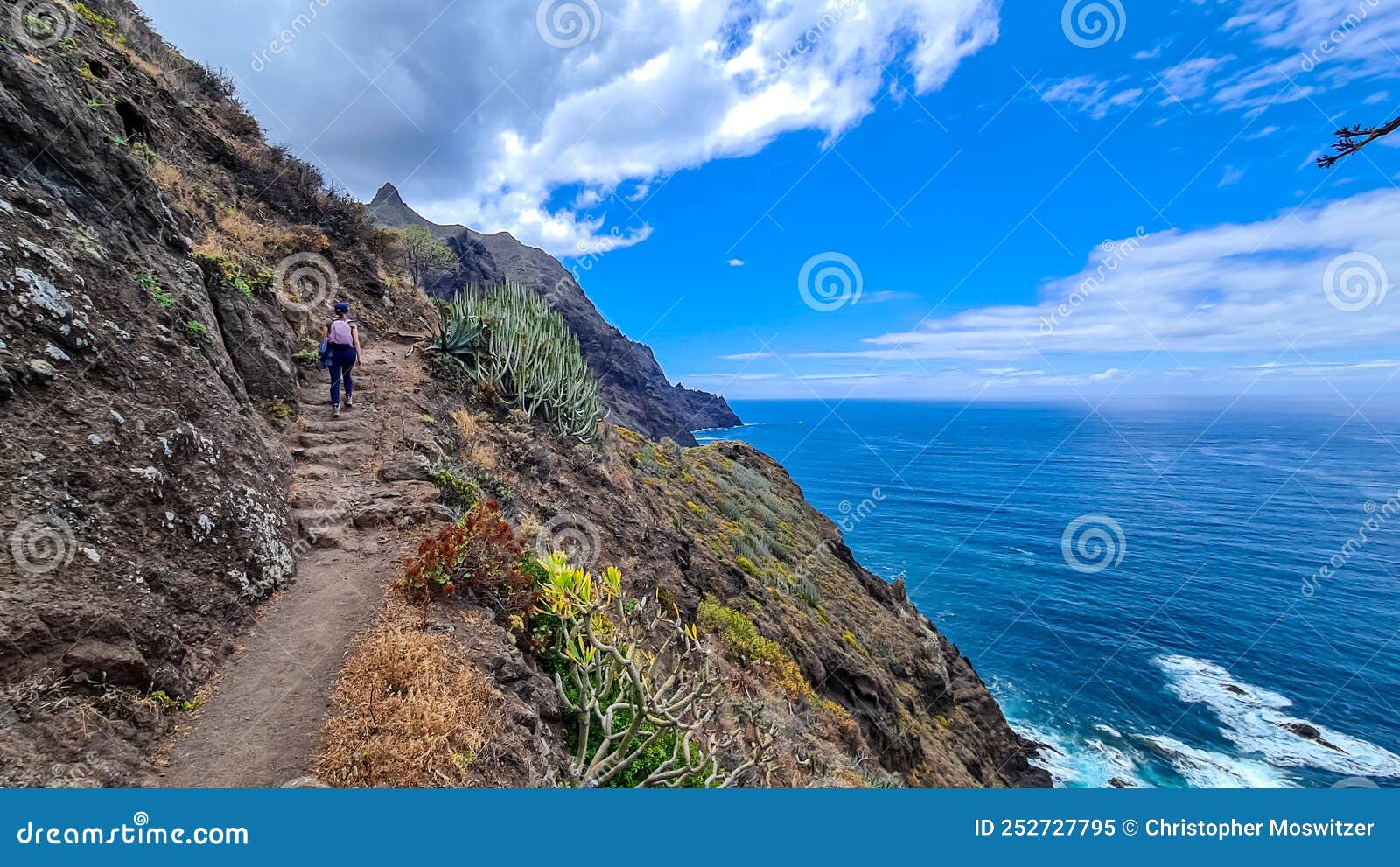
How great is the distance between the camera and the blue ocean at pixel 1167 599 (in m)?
23.4

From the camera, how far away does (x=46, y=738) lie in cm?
327

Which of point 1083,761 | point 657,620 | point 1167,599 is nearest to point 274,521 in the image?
point 657,620

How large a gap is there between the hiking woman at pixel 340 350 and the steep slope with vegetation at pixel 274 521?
1.65 ft

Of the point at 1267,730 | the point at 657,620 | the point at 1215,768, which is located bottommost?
the point at 1215,768

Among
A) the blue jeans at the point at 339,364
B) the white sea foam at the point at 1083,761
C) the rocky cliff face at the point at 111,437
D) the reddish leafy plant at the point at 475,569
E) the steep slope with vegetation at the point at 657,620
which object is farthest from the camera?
the white sea foam at the point at 1083,761

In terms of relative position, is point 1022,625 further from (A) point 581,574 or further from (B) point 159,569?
(B) point 159,569

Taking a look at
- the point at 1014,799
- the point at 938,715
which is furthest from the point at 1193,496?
the point at 1014,799

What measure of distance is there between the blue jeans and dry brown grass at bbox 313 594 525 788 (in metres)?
5.33

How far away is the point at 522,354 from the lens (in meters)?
11.9

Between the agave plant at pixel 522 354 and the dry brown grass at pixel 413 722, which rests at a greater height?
the agave plant at pixel 522 354

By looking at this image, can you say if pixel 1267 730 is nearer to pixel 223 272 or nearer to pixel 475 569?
pixel 475 569

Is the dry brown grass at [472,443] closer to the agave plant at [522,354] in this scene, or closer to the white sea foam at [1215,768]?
the agave plant at [522,354]

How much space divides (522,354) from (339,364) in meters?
3.67

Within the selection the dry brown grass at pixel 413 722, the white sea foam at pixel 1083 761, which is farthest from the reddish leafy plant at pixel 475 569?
the white sea foam at pixel 1083 761
